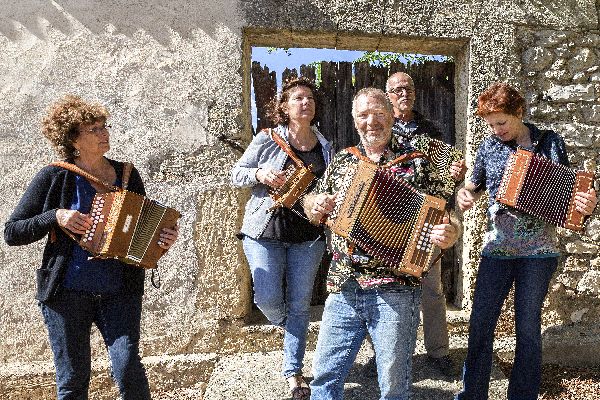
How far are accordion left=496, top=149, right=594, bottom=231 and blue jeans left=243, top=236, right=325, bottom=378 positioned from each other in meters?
1.06

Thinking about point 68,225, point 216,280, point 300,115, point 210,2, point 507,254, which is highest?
point 210,2

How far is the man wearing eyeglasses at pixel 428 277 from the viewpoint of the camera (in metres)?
3.21

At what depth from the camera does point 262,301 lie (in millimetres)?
3061

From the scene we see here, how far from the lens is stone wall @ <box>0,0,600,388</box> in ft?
12.0

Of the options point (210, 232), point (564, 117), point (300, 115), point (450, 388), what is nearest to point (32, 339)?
point (210, 232)

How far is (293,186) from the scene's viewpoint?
2912 millimetres

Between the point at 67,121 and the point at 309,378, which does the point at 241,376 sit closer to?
the point at 309,378

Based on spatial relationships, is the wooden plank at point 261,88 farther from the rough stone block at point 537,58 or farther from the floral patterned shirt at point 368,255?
the floral patterned shirt at point 368,255

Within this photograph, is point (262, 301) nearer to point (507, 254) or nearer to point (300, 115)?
point (300, 115)

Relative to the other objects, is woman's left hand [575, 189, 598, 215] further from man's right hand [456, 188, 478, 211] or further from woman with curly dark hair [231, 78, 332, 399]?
woman with curly dark hair [231, 78, 332, 399]

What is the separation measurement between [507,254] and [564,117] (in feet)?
5.27

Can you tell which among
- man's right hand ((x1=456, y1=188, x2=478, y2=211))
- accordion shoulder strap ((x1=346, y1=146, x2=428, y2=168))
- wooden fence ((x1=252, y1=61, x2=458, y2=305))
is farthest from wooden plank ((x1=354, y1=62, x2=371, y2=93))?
→ accordion shoulder strap ((x1=346, y1=146, x2=428, y2=168))

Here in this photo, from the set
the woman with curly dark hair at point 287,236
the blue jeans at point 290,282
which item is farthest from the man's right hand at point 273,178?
the blue jeans at point 290,282

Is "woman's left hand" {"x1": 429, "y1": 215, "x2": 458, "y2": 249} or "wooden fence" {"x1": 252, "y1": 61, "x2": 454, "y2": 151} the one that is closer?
"woman's left hand" {"x1": 429, "y1": 215, "x2": 458, "y2": 249}
